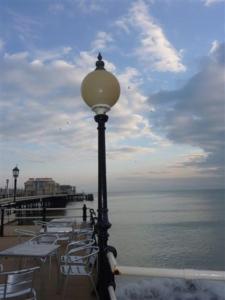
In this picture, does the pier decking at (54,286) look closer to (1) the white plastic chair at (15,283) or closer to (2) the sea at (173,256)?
(2) the sea at (173,256)

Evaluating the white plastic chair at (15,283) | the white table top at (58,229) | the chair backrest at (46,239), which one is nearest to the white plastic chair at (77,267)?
the white plastic chair at (15,283)

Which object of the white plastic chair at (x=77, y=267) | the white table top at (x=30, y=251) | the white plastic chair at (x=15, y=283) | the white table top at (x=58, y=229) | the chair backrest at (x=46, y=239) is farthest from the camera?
the white table top at (x=58, y=229)

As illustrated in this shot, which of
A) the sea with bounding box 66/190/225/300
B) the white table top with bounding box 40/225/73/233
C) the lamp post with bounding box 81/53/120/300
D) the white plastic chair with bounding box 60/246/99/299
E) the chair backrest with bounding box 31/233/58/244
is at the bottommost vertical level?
the sea with bounding box 66/190/225/300

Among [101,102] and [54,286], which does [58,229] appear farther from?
[101,102]

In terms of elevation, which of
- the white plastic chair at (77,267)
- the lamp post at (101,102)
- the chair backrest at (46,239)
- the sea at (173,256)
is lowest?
the sea at (173,256)

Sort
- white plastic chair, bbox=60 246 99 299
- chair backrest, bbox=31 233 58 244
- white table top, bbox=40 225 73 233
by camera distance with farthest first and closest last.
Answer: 1. white table top, bbox=40 225 73 233
2. chair backrest, bbox=31 233 58 244
3. white plastic chair, bbox=60 246 99 299

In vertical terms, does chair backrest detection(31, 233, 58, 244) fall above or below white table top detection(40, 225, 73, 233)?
below

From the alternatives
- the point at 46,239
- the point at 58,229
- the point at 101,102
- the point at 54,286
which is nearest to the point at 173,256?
the point at 58,229

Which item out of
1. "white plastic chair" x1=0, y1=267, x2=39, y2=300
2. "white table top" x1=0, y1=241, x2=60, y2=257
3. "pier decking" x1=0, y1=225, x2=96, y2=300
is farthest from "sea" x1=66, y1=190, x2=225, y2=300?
"white plastic chair" x1=0, y1=267, x2=39, y2=300

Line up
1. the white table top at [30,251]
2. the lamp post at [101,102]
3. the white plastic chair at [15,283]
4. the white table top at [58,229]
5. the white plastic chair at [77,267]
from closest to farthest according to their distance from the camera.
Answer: the white plastic chair at [15,283], the lamp post at [101,102], the white plastic chair at [77,267], the white table top at [30,251], the white table top at [58,229]

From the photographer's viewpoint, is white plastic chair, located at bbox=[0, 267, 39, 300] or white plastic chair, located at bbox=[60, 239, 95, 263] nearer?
white plastic chair, located at bbox=[0, 267, 39, 300]

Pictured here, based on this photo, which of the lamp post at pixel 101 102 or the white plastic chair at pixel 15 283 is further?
the lamp post at pixel 101 102

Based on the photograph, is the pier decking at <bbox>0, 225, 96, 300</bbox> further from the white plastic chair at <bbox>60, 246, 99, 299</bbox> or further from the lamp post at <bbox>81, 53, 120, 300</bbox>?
the lamp post at <bbox>81, 53, 120, 300</bbox>

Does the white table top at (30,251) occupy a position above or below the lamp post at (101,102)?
below
